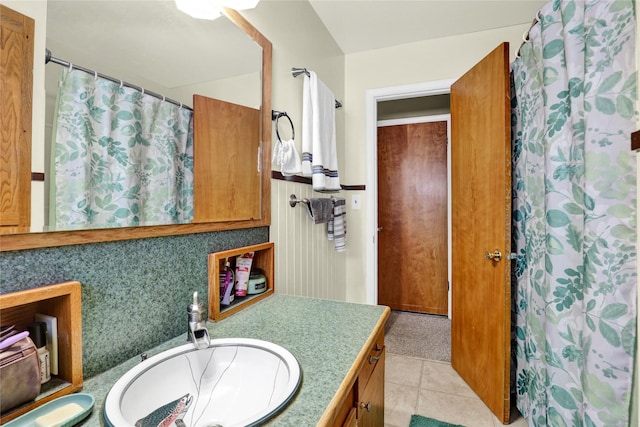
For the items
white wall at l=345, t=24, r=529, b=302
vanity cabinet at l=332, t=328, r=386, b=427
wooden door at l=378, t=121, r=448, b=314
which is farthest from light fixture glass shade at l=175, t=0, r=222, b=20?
wooden door at l=378, t=121, r=448, b=314

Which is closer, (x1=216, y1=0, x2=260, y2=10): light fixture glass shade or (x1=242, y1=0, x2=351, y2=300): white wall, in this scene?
(x1=216, y1=0, x2=260, y2=10): light fixture glass shade

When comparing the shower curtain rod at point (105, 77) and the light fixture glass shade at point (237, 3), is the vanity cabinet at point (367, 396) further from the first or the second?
the light fixture glass shade at point (237, 3)

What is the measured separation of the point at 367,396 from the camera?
933mm

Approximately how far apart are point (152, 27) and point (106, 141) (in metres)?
0.38

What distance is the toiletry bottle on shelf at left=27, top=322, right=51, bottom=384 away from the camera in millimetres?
620

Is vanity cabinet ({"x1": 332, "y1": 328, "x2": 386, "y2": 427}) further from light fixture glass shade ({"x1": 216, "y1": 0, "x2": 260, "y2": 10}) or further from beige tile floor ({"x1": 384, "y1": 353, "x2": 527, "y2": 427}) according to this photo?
light fixture glass shade ({"x1": 216, "y1": 0, "x2": 260, "y2": 10})

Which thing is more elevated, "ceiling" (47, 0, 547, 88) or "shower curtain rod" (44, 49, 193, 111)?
"ceiling" (47, 0, 547, 88)

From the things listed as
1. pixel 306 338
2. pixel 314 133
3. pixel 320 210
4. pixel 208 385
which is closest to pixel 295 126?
pixel 314 133

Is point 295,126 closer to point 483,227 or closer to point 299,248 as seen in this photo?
point 299,248

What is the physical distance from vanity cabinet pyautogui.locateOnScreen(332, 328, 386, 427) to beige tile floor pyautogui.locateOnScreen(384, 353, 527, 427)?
66 cm

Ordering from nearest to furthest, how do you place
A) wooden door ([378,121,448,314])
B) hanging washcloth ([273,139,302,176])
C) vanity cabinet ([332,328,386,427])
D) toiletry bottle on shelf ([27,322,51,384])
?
toiletry bottle on shelf ([27,322,51,384]), vanity cabinet ([332,328,386,427]), hanging washcloth ([273,139,302,176]), wooden door ([378,121,448,314])

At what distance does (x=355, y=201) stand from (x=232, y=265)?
4.79 feet

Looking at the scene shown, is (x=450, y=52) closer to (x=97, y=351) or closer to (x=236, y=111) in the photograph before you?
(x=236, y=111)

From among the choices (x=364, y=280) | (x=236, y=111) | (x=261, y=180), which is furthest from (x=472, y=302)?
(x=236, y=111)
